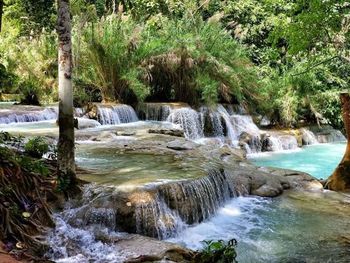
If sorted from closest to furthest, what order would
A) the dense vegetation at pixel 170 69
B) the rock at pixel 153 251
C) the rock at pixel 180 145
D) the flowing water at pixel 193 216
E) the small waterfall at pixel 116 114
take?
the rock at pixel 153 251, the flowing water at pixel 193 216, the rock at pixel 180 145, the small waterfall at pixel 116 114, the dense vegetation at pixel 170 69

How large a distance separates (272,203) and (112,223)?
350 cm

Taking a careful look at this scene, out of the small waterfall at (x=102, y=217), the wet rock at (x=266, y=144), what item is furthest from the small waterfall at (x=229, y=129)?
the small waterfall at (x=102, y=217)

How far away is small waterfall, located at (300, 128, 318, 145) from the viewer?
1700 centimetres

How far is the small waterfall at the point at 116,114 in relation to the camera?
13875mm

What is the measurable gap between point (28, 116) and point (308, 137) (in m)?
10.2

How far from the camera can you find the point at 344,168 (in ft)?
29.7

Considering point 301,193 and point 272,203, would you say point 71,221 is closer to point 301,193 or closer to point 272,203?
point 272,203

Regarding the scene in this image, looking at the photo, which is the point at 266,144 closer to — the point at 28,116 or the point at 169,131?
the point at 169,131

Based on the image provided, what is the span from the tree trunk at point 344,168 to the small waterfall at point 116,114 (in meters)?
7.11

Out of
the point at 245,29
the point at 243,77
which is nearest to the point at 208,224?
the point at 243,77

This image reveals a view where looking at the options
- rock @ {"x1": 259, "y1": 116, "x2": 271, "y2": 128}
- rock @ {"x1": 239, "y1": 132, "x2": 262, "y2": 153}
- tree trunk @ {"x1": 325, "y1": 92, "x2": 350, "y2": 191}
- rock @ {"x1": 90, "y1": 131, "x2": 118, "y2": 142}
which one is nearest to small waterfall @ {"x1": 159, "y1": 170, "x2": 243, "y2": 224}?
tree trunk @ {"x1": 325, "y1": 92, "x2": 350, "y2": 191}

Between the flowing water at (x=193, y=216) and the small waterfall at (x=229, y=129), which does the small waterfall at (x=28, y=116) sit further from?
the small waterfall at (x=229, y=129)

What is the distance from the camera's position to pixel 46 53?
54.4 feet

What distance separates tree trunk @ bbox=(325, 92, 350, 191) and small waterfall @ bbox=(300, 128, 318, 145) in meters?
7.83
